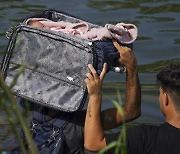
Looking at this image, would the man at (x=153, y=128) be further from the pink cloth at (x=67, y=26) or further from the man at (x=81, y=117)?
the pink cloth at (x=67, y=26)

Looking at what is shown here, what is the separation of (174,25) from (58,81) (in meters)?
5.56

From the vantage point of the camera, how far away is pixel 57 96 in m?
4.91

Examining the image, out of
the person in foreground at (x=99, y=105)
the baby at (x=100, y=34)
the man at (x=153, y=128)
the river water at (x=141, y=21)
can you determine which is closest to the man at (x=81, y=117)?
the person in foreground at (x=99, y=105)

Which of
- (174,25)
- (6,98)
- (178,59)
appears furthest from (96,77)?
(174,25)

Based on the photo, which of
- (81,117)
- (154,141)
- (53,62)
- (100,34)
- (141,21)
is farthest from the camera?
(141,21)

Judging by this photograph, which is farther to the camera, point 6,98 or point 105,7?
point 105,7

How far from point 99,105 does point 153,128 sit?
373mm

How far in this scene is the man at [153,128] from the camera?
476 cm

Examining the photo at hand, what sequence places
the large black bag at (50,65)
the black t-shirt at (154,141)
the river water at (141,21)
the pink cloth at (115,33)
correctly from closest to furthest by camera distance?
the black t-shirt at (154,141), the large black bag at (50,65), the pink cloth at (115,33), the river water at (141,21)

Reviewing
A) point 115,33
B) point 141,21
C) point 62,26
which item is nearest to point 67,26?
point 62,26

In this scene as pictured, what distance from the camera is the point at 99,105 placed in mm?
4855

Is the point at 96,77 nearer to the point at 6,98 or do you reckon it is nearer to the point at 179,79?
the point at 179,79

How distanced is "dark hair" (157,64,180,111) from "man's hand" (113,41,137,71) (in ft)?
1.22

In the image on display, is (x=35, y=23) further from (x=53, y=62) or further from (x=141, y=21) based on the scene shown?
(x=141, y=21)
